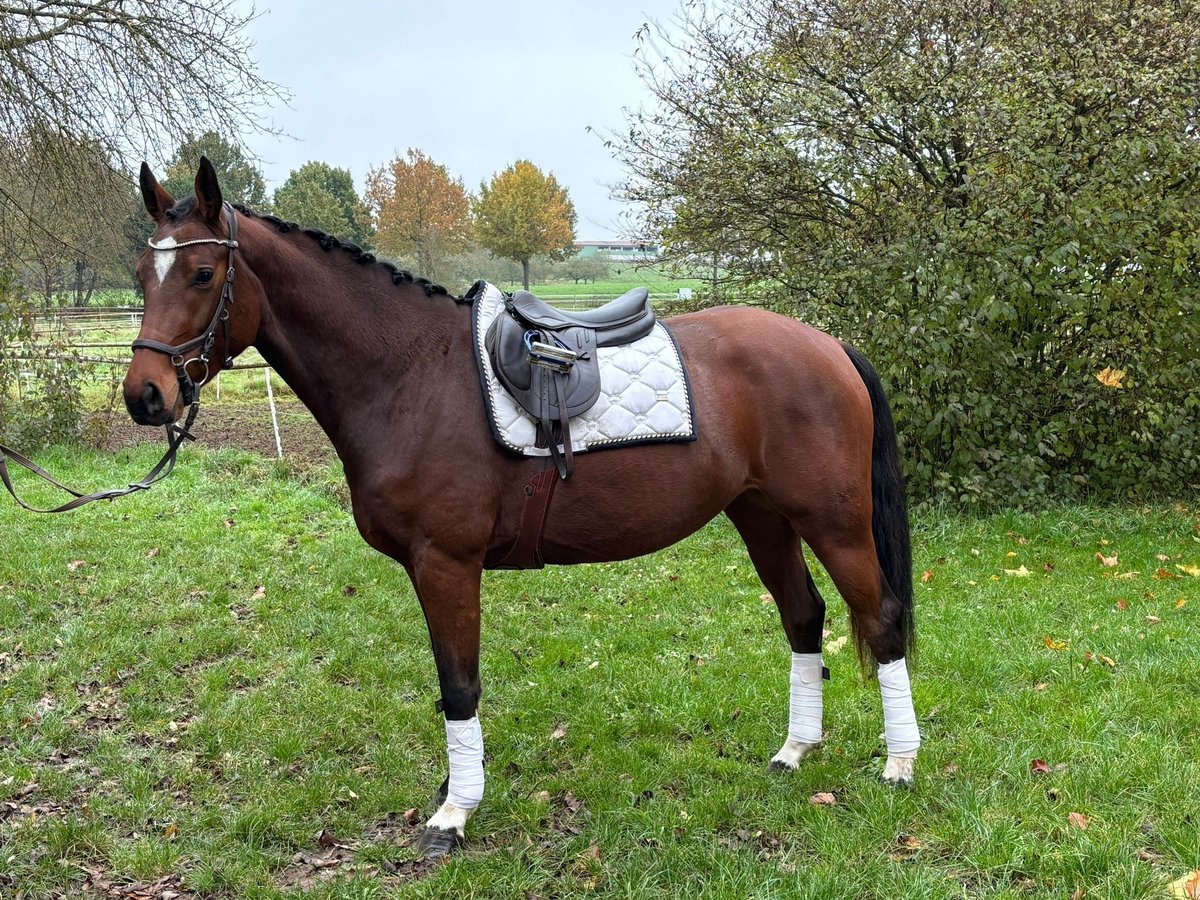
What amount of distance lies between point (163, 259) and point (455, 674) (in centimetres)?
177

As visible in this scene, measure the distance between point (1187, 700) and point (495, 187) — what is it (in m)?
31.2

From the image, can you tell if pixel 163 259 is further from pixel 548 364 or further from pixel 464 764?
pixel 464 764

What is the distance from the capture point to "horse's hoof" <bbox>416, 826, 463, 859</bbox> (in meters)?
3.11

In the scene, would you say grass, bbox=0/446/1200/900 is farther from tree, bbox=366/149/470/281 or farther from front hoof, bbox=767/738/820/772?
tree, bbox=366/149/470/281

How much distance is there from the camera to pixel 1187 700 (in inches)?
155

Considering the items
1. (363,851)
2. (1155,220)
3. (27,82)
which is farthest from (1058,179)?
(27,82)

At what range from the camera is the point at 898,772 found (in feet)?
11.2

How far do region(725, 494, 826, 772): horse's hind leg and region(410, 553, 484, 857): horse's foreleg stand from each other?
1.29 metres

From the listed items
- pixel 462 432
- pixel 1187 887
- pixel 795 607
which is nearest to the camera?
pixel 1187 887

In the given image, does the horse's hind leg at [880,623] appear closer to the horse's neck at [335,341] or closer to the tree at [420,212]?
the horse's neck at [335,341]

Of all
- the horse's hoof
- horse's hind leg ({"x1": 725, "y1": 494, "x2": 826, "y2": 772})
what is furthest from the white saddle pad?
the horse's hoof

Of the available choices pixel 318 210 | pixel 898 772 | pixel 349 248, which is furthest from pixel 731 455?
pixel 318 210

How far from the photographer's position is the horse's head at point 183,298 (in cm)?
274

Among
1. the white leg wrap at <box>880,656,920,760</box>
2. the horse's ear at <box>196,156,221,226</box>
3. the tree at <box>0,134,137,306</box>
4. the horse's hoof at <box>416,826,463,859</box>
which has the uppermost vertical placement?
the tree at <box>0,134,137,306</box>
